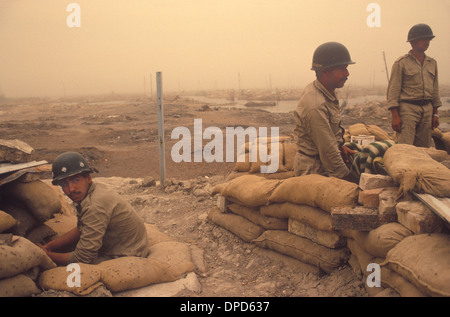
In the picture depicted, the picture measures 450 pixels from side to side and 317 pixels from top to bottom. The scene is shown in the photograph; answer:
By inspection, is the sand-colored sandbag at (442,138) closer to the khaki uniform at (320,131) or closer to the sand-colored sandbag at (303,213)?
the khaki uniform at (320,131)

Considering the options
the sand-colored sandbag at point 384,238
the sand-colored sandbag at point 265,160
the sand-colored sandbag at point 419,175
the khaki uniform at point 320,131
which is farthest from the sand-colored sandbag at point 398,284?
the sand-colored sandbag at point 265,160

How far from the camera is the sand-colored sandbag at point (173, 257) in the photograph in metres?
3.27

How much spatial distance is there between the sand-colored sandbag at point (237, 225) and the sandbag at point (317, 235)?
0.51 m

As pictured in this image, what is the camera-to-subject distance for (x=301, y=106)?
363cm

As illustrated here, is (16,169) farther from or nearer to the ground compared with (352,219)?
farther from the ground

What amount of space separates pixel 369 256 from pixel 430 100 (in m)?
3.06

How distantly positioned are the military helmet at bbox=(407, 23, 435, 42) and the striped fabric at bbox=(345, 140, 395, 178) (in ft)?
6.06

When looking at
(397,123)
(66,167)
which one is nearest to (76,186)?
(66,167)

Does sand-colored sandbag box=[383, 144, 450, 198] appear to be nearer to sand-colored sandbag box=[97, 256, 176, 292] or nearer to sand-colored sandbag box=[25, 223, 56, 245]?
sand-colored sandbag box=[97, 256, 176, 292]

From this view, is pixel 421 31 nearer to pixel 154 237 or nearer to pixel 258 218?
pixel 258 218

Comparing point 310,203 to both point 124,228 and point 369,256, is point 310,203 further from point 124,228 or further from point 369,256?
point 124,228

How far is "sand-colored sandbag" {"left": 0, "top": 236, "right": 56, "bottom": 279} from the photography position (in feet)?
7.93

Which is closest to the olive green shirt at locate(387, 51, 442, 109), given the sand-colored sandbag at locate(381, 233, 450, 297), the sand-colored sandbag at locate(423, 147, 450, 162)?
the sand-colored sandbag at locate(423, 147, 450, 162)

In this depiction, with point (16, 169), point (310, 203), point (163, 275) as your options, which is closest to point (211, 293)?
point (163, 275)
